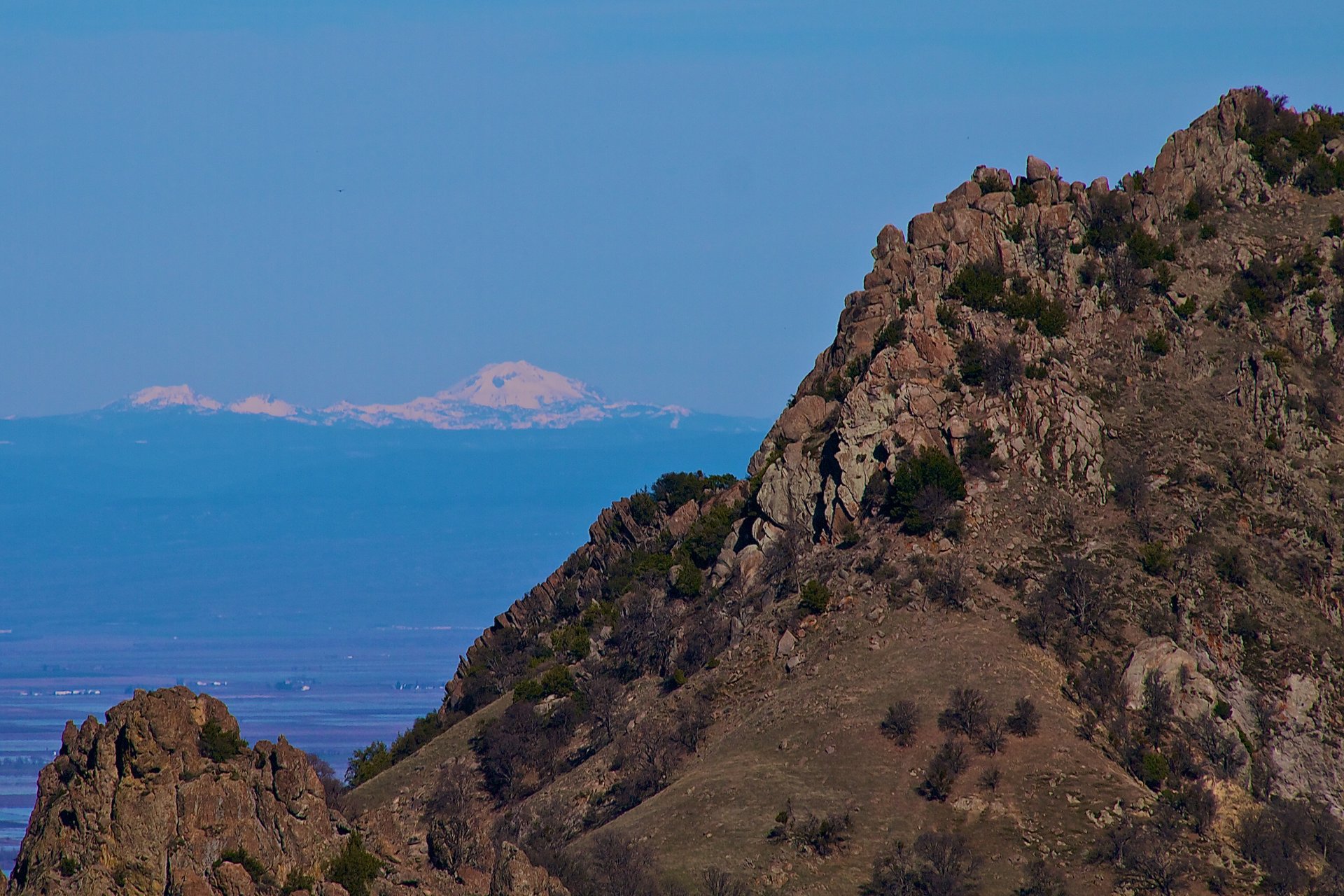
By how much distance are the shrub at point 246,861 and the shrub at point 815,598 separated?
48.5m

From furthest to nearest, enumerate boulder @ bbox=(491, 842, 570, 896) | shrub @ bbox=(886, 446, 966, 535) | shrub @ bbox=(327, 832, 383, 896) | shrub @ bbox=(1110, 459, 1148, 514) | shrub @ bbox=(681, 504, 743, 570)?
shrub @ bbox=(681, 504, 743, 570) < shrub @ bbox=(1110, 459, 1148, 514) < shrub @ bbox=(886, 446, 966, 535) < boulder @ bbox=(491, 842, 570, 896) < shrub @ bbox=(327, 832, 383, 896)

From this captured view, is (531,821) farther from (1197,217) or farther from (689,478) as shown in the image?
(1197,217)

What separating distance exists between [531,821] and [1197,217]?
2391 inches

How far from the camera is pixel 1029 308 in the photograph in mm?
113688

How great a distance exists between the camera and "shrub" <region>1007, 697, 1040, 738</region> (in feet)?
292

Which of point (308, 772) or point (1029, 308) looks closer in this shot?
point (308, 772)

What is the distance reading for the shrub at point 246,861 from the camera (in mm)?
57344

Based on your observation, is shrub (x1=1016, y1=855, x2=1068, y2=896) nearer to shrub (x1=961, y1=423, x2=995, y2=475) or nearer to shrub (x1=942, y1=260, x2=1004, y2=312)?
shrub (x1=961, y1=423, x2=995, y2=475)

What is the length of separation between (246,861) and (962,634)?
4874 cm

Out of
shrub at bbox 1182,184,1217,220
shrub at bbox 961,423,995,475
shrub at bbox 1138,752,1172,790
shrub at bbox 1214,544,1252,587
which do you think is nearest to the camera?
shrub at bbox 1138,752,1172,790

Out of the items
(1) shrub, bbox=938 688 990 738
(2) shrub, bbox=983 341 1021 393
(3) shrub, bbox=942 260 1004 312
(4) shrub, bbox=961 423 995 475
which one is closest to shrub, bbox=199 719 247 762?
(1) shrub, bbox=938 688 990 738

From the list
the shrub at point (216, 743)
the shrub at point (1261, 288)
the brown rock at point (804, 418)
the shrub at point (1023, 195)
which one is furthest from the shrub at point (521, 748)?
the shrub at point (1261, 288)

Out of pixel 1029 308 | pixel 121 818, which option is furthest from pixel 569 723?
pixel 121 818

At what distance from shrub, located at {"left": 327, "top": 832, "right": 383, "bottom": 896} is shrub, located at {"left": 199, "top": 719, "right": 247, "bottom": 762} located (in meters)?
4.84
